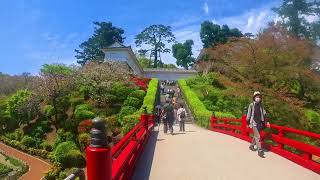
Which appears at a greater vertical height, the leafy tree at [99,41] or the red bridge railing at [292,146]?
the leafy tree at [99,41]

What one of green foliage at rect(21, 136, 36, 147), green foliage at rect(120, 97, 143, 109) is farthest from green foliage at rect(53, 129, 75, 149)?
green foliage at rect(120, 97, 143, 109)

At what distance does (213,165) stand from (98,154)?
21.2 ft

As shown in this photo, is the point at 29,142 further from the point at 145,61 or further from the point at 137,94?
the point at 145,61

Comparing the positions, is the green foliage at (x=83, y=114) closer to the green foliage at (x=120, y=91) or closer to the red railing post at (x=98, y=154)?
the green foliage at (x=120, y=91)

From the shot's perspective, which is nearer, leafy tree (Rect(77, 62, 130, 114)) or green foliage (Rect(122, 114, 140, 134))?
green foliage (Rect(122, 114, 140, 134))

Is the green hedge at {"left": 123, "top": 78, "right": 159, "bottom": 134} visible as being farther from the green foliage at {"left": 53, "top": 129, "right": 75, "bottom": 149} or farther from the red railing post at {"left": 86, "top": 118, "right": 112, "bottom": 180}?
the red railing post at {"left": 86, "top": 118, "right": 112, "bottom": 180}

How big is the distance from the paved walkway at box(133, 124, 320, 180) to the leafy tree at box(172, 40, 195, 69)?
240ft

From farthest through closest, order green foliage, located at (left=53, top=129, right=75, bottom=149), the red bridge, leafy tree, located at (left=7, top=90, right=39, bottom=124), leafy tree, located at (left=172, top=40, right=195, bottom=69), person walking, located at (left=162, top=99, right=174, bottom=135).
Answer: leafy tree, located at (left=172, top=40, right=195, bottom=69) → leafy tree, located at (left=7, top=90, right=39, bottom=124) → green foliage, located at (left=53, top=129, right=75, bottom=149) → person walking, located at (left=162, top=99, right=174, bottom=135) → the red bridge

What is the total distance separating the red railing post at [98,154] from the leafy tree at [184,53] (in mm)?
82054

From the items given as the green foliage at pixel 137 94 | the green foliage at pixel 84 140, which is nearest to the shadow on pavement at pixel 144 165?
the green foliage at pixel 84 140

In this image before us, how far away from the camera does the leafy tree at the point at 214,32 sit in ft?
Answer: 236

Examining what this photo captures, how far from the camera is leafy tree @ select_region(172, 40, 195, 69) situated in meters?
86.6

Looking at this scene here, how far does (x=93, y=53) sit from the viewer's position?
8256 cm

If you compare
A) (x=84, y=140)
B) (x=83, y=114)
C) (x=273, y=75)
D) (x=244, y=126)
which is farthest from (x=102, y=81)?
(x=244, y=126)
